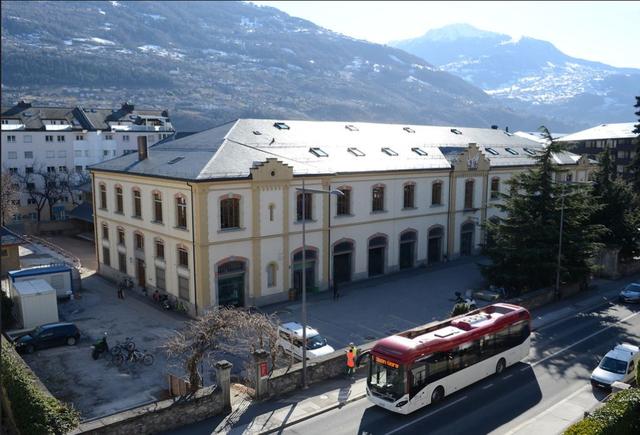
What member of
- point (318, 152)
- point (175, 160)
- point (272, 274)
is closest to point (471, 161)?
point (318, 152)

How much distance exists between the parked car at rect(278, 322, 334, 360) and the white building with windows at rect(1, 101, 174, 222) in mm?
62150

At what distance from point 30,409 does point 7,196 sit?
6102 cm

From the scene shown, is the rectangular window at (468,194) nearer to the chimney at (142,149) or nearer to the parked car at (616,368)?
the parked car at (616,368)

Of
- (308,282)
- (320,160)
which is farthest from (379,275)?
(320,160)

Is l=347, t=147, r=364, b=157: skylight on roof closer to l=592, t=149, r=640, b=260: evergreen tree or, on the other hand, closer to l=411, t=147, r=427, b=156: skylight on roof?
l=411, t=147, r=427, b=156: skylight on roof

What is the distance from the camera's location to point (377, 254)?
1922 inches

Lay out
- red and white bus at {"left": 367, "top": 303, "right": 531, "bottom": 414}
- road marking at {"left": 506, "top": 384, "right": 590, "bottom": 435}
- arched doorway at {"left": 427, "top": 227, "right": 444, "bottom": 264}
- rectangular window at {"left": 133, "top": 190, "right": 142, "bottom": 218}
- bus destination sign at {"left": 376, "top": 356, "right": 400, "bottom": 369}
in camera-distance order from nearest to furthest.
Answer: road marking at {"left": 506, "top": 384, "right": 590, "bottom": 435} < bus destination sign at {"left": 376, "top": 356, "right": 400, "bottom": 369} < red and white bus at {"left": 367, "top": 303, "right": 531, "bottom": 414} < rectangular window at {"left": 133, "top": 190, "right": 142, "bottom": 218} < arched doorway at {"left": 427, "top": 227, "right": 444, "bottom": 264}

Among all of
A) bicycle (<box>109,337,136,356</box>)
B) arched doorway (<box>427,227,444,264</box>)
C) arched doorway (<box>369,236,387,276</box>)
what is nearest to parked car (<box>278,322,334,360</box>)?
bicycle (<box>109,337,136,356</box>)

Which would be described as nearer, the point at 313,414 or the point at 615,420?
the point at 615,420

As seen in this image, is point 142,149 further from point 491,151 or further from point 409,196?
point 491,151

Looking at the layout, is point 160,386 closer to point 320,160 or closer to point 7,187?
point 320,160

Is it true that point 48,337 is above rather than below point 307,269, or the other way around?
below

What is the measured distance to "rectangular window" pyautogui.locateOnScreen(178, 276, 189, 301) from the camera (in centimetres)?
3860

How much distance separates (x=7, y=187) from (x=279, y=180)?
162 ft
